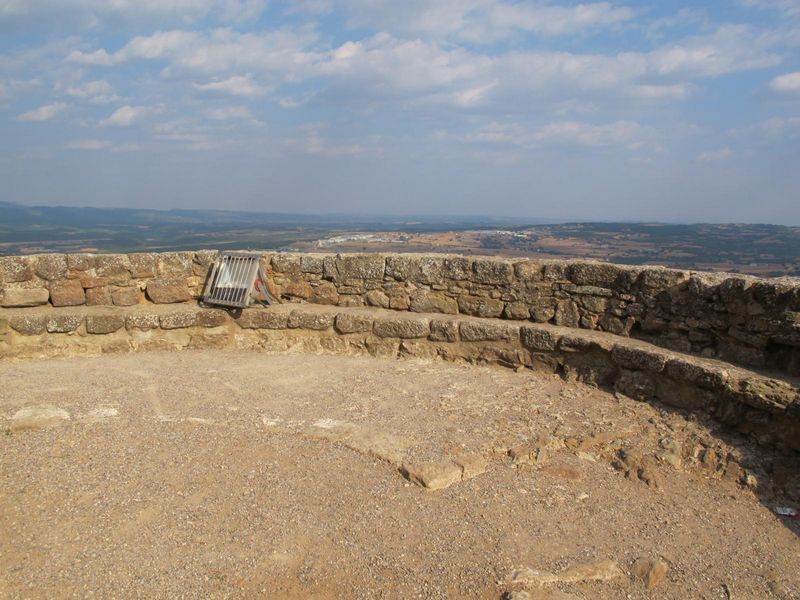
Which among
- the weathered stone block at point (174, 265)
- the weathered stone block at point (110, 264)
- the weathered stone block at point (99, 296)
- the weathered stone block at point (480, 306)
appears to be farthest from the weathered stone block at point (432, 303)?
the weathered stone block at point (99, 296)

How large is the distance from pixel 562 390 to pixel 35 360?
21.6 feet

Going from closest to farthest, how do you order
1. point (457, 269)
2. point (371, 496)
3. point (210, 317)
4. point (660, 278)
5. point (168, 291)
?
1. point (371, 496)
2. point (660, 278)
3. point (457, 269)
4. point (210, 317)
5. point (168, 291)

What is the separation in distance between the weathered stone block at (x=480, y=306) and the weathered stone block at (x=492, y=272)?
25cm

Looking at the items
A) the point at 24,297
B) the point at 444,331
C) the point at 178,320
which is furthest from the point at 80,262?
the point at 444,331

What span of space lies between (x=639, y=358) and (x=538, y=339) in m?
1.21

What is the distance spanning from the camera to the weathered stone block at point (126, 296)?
828 centimetres

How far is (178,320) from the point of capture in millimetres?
7926

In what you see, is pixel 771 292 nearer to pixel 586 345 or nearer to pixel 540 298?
pixel 586 345

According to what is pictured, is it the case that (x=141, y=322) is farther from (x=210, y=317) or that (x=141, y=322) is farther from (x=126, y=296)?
(x=210, y=317)

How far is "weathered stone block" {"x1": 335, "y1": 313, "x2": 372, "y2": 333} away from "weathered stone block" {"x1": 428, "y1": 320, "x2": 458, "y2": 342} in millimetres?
886

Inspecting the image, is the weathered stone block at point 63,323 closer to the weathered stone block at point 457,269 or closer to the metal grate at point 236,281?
the metal grate at point 236,281

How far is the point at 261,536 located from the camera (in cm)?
367

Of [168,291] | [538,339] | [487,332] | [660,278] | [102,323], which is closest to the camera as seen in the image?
[660,278]

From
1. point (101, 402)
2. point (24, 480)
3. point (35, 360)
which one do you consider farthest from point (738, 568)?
point (35, 360)
